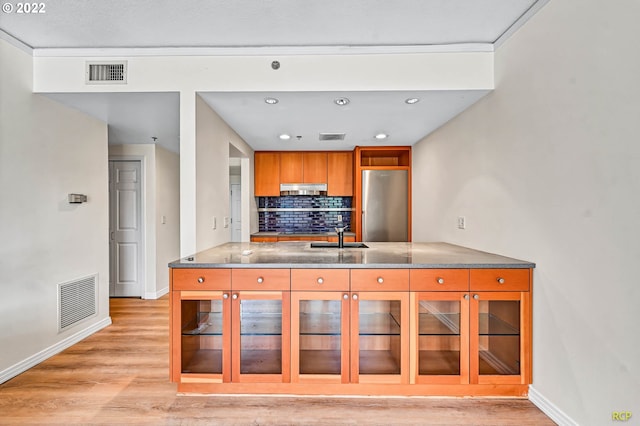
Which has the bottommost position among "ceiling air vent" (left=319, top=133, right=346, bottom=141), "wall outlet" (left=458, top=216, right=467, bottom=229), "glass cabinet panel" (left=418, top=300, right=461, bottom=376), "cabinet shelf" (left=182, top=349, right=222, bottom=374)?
"cabinet shelf" (left=182, top=349, right=222, bottom=374)

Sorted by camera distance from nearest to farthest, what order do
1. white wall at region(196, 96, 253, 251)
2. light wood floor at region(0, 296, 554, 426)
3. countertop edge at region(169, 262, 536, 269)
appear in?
light wood floor at region(0, 296, 554, 426), countertop edge at region(169, 262, 536, 269), white wall at region(196, 96, 253, 251)

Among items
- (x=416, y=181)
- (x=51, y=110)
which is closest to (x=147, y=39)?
(x=51, y=110)

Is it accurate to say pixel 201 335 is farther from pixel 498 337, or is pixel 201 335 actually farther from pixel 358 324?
pixel 498 337

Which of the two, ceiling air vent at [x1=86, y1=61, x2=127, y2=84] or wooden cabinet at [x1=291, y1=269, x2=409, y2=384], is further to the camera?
ceiling air vent at [x1=86, y1=61, x2=127, y2=84]

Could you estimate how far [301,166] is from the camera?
4805 mm

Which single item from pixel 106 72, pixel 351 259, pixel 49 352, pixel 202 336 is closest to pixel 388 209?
pixel 351 259

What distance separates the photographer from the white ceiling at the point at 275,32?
1.88 meters

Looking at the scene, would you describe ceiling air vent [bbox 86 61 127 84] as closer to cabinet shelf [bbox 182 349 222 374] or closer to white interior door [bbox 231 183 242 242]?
cabinet shelf [bbox 182 349 222 374]

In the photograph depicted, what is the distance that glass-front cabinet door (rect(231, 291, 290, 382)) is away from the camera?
2.01 meters

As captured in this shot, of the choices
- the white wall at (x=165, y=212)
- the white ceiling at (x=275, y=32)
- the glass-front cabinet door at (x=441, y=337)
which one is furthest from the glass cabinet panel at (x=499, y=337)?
the white wall at (x=165, y=212)

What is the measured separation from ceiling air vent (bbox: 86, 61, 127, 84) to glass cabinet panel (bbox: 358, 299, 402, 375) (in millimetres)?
2529

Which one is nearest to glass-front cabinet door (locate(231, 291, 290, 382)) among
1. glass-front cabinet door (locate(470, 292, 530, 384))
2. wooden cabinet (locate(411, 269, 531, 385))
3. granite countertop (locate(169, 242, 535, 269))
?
granite countertop (locate(169, 242, 535, 269))

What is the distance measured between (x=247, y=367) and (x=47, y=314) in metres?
1.96

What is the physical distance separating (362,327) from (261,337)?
69cm
